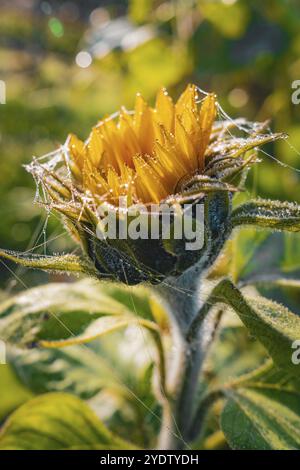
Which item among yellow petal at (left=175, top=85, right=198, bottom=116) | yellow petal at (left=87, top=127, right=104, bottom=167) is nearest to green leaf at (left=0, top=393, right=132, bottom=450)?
yellow petal at (left=87, top=127, right=104, bottom=167)

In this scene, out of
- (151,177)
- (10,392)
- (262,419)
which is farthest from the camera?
(10,392)

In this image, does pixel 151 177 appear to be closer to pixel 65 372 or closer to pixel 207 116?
pixel 207 116

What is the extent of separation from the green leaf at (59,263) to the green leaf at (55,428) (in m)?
0.44

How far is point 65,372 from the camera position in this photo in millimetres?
1529

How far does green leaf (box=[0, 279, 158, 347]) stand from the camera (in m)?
1.16

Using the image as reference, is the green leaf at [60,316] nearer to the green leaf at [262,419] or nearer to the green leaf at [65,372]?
the green leaf at [262,419]

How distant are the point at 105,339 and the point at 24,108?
7.58ft

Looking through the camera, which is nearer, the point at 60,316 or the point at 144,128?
the point at 144,128

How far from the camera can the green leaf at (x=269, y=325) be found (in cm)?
84

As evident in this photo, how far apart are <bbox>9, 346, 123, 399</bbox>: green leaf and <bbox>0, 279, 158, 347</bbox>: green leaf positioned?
0.32 meters

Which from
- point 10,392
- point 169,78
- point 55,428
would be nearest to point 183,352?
point 55,428

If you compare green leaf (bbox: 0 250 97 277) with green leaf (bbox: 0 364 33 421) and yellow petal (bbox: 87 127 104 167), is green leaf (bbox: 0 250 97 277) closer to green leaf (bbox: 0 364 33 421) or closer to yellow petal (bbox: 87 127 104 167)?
yellow petal (bbox: 87 127 104 167)

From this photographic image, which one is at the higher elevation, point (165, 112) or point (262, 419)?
point (165, 112)

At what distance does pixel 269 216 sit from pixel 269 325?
0.15m
